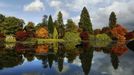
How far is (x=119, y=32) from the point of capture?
144m

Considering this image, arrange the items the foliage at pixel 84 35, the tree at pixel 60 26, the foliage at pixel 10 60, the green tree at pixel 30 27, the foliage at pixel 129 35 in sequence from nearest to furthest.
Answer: the foliage at pixel 10 60
the foliage at pixel 84 35
the tree at pixel 60 26
the green tree at pixel 30 27
the foliage at pixel 129 35

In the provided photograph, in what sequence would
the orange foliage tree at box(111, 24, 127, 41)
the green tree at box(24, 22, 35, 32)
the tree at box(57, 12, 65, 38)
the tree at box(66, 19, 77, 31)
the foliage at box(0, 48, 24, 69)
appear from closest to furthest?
the foliage at box(0, 48, 24, 69), the orange foliage tree at box(111, 24, 127, 41), the tree at box(57, 12, 65, 38), the tree at box(66, 19, 77, 31), the green tree at box(24, 22, 35, 32)

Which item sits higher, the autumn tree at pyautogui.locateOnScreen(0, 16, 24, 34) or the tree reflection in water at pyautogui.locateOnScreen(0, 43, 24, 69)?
the autumn tree at pyautogui.locateOnScreen(0, 16, 24, 34)

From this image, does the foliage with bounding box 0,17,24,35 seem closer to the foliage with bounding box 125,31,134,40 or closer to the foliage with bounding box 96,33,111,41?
the foliage with bounding box 96,33,111,41

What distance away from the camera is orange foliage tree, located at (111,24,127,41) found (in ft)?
470

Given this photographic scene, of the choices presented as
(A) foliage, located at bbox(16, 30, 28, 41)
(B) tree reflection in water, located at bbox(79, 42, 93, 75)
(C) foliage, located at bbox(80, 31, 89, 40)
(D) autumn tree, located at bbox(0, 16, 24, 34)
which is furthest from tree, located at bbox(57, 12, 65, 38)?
(B) tree reflection in water, located at bbox(79, 42, 93, 75)

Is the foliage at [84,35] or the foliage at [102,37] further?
the foliage at [102,37]

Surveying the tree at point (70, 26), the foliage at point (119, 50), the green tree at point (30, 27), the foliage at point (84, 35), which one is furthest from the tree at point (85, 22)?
the foliage at point (119, 50)

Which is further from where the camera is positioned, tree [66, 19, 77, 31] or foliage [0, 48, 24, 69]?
tree [66, 19, 77, 31]

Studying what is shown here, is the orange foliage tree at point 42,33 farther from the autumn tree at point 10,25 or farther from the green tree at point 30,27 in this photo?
the autumn tree at point 10,25

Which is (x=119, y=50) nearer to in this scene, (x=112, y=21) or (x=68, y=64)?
(x=68, y=64)

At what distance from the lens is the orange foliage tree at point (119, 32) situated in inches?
5640

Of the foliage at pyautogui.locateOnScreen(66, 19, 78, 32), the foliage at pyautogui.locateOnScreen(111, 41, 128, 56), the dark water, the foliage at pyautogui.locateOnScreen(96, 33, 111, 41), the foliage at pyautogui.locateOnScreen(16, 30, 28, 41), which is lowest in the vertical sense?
the dark water

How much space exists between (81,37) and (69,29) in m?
17.3
